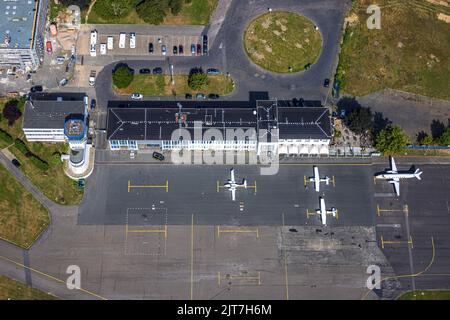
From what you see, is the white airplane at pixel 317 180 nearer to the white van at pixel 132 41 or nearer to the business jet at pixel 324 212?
the business jet at pixel 324 212

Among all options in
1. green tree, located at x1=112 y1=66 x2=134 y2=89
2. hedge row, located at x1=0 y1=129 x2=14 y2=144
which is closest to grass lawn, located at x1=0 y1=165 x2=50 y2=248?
hedge row, located at x1=0 y1=129 x2=14 y2=144

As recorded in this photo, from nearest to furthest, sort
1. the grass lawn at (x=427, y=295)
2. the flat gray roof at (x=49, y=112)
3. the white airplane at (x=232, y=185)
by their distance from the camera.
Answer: the grass lawn at (x=427, y=295)
the flat gray roof at (x=49, y=112)
the white airplane at (x=232, y=185)

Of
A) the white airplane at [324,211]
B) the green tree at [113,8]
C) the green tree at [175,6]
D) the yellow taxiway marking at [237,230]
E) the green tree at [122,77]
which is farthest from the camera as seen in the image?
the green tree at [175,6]

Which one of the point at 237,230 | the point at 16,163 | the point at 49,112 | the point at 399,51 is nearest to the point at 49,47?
the point at 49,112

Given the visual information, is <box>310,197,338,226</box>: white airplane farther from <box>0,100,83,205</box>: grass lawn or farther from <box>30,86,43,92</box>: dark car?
<box>30,86,43,92</box>: dark car

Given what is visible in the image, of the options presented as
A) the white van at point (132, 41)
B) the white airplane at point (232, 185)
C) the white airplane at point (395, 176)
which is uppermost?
the white van at point (132, 41)

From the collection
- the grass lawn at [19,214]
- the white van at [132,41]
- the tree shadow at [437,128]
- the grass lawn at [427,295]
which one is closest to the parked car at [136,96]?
the white van at [132,41]
